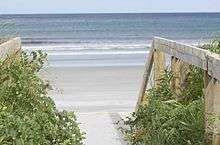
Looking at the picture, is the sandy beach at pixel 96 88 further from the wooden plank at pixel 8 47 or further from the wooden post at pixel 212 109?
the wooden post at pixel 212 109

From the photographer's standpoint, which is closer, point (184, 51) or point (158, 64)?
point (184, 51)

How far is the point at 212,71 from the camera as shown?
12.5 feet

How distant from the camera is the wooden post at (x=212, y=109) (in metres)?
3.72

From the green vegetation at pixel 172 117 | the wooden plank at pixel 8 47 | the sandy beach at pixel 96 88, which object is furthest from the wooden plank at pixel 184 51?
the wooden plank at pixel 8 47

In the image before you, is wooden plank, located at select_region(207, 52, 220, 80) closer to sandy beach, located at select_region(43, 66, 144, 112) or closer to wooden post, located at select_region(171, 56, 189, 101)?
wooden post, located at select_region(171, 56, 189, 101)

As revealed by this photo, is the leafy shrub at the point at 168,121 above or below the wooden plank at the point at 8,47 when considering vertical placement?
below

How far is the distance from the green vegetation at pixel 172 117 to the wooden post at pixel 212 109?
194mm

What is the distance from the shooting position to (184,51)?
15.9 ft

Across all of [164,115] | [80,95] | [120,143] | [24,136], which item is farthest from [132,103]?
[24,136]

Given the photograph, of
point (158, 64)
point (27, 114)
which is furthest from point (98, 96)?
point (27, 114)

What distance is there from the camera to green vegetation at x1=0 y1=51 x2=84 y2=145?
3.45 meters

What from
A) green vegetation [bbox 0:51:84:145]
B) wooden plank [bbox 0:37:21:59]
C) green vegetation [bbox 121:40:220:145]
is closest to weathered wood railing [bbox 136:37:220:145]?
green vegetation [bbox 121:40:220:145]

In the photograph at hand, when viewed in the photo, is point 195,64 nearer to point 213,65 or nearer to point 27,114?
point 213,65

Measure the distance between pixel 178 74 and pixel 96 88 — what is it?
7.14m
